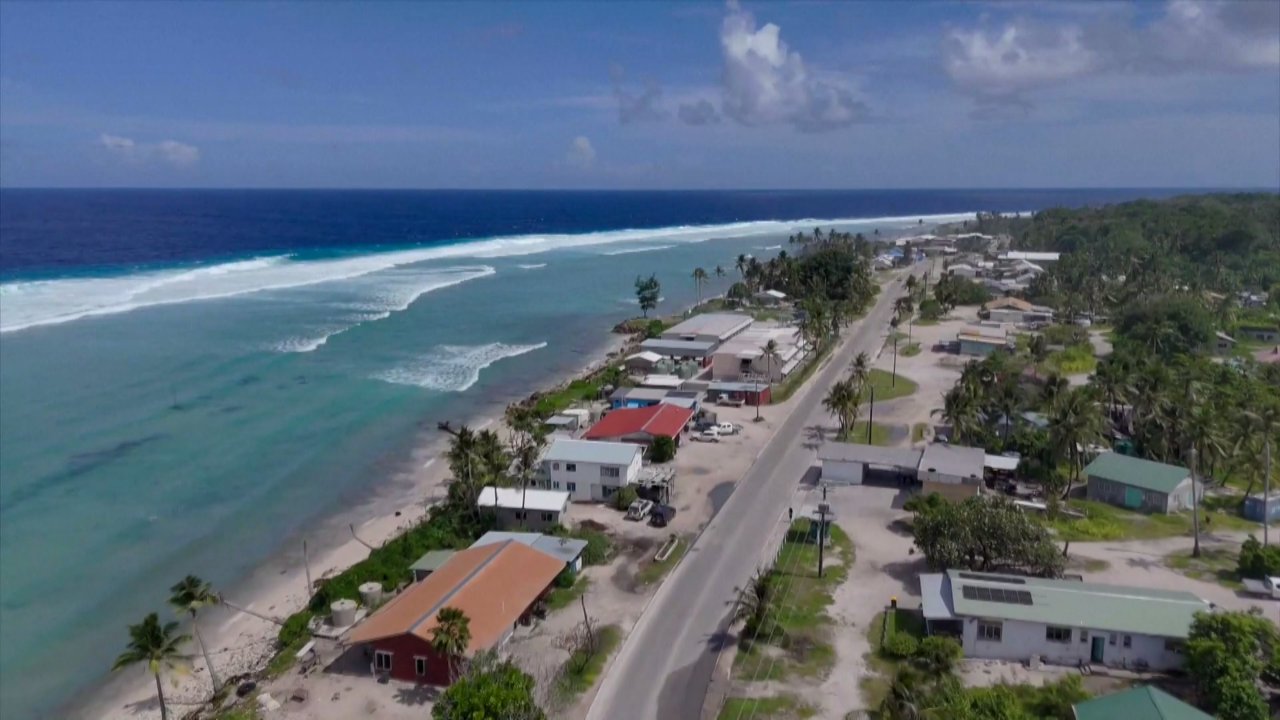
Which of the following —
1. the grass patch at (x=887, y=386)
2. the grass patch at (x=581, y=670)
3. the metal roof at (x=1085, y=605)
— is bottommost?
the grass patch at (x=581, y=670)

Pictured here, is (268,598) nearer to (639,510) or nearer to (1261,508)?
(639,510)

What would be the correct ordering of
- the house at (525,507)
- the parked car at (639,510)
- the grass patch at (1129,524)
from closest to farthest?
the grass patch at (1129,524), the house at (525,507), the parked car at (639,510)

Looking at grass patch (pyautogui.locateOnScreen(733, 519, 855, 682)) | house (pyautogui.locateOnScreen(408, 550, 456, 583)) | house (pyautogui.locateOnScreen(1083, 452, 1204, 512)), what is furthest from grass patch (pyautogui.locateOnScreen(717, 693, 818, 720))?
house (pyautogui.locateOnScreen(1083, 452, 1204, 512))

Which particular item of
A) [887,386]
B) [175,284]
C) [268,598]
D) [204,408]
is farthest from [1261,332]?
[175,284]

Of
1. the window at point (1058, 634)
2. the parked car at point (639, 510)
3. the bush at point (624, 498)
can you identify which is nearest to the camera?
the window at point (1058, 634)

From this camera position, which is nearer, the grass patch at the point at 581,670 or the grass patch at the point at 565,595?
the grass patch at the point at 581,670

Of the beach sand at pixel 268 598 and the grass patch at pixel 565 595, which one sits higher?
the grass patch at pixel 565 595

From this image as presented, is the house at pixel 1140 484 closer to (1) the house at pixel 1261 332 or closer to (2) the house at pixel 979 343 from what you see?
(2) the house at pixel 979 343

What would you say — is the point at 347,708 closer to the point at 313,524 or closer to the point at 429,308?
the point at 313,524

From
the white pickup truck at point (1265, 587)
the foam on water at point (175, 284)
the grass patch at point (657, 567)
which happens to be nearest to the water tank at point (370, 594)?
the grass patch at point (657, 567)
